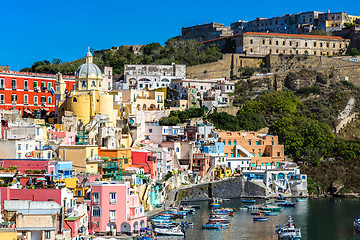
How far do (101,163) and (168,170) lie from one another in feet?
39.6

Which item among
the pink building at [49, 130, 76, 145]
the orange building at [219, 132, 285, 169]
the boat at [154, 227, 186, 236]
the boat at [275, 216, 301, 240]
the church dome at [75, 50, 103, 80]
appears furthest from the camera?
the orange building at [219, 132, 285, 169]

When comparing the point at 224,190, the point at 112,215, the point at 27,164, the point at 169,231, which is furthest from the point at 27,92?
the point at 169,231

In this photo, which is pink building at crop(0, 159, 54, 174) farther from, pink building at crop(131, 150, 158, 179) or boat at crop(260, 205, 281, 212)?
boat at crop(260, 205, 281, 212)

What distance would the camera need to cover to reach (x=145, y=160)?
54000 millimetres

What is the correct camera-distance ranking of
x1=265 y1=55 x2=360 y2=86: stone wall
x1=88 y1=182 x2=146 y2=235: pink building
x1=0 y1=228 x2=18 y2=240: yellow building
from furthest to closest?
x1=265 y1=55 x2=360 y2=86: stone wall → x1=88 y1=182 x2=146 y2=235: pink building → x1=0 y1=228 x2=18 y2=240: yellow building

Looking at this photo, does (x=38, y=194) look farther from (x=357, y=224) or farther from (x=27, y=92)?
(x=27, y=92)

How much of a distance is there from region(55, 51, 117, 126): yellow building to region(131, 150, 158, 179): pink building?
18.0ft

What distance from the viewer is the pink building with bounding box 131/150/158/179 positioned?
53.7 metres

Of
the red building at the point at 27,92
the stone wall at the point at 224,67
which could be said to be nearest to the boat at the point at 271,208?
the red building at the point at 27,92

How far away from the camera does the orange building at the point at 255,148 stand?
67.1 m

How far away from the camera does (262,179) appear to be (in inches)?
2489

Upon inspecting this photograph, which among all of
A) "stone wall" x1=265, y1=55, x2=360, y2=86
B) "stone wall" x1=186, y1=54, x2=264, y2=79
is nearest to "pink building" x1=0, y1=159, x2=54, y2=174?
"stone wall" x1=186, y1=54, x2=264, y2=79

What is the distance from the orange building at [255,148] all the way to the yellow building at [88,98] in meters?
14.2

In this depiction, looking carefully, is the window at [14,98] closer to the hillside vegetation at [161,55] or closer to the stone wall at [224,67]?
the hillside vegetation at [161,55]
